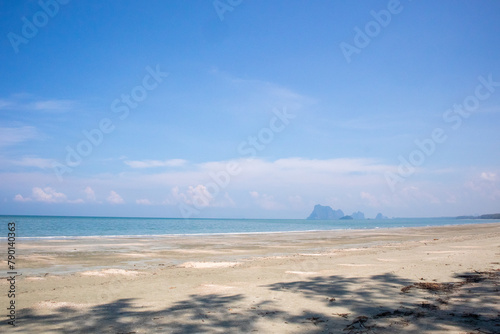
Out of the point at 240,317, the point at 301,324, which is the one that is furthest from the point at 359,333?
the point at 240,317

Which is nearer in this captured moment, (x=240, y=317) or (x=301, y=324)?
(x=301, y=324)

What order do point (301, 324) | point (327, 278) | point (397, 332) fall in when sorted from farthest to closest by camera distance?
point (327, 278) < point (301, 324) < point (397, 332)

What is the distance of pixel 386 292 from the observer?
856 cm

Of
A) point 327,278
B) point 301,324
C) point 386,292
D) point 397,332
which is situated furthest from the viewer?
point 327,278

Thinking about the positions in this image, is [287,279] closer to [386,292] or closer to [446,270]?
[386,292]

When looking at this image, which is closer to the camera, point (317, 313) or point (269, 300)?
point (317, 313)

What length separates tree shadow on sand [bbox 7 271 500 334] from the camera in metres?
6.04

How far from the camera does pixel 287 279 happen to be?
1106 centimetres

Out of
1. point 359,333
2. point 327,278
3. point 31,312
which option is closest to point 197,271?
point 327,278

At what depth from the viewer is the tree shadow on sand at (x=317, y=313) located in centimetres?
604

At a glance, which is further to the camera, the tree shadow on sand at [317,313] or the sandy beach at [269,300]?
the sandy beach at [269,300]

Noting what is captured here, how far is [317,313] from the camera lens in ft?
22.7

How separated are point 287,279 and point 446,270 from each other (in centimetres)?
561

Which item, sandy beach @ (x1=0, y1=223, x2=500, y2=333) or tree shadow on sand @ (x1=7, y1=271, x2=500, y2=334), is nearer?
tree shadow on sand @ (x1=7, y1=271, x2=500, y2=334)
